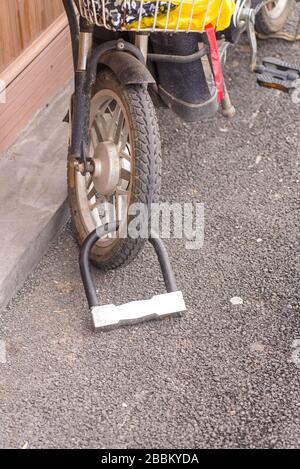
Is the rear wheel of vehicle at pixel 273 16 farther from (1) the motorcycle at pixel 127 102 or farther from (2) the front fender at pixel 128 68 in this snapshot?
(2) the front fender at pixel 128 68

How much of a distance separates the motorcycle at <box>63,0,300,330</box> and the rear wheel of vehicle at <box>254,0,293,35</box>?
1.08 m

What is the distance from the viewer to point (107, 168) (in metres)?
3.07

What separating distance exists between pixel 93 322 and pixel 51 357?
0.19m

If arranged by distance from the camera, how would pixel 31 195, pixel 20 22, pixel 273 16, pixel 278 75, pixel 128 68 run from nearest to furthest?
pixel 128 68 < pixel 31 195 < pixel 278 75 < pixel 20 22 < pixel 273 16

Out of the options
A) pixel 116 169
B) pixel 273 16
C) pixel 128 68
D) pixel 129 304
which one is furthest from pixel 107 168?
pixel 273 16

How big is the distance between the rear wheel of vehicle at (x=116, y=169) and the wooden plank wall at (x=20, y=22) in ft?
2.19

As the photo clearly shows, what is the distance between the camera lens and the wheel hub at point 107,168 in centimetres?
307

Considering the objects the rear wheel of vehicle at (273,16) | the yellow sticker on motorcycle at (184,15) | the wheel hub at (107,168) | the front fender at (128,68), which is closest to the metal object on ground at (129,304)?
the wheel hub at (107,168)

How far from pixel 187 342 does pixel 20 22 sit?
165cm

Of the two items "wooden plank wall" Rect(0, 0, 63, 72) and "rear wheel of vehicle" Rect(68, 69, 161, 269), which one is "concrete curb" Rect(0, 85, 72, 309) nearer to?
"rear wheel of vehicle" Rect(68, 69, 161, 269)

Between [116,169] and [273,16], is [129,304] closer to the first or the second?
[116,169]

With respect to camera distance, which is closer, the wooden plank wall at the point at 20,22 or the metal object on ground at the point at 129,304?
the metal object on ground at the point at 129,304

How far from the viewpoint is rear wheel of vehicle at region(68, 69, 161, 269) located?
114 inches
